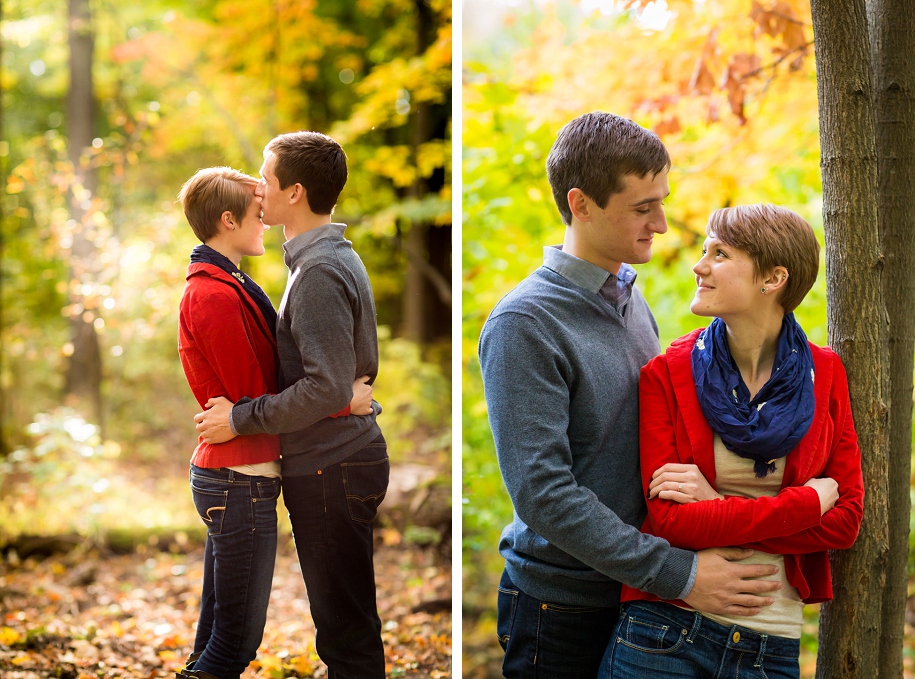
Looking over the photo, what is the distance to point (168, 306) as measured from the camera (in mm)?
4680

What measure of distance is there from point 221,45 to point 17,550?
3509 mm

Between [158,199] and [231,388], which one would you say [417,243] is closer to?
[158,199]

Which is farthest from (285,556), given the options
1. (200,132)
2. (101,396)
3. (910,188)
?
(910,188)

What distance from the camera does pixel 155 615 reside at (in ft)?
12.7

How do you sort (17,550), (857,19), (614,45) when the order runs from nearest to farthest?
(857,19) → (614,45) → (17,550)

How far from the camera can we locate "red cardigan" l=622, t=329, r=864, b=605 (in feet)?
4.71

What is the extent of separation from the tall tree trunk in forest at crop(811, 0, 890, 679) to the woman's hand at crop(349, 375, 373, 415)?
3.69 feet

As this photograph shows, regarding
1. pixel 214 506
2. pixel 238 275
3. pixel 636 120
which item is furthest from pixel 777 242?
pixel 636 120

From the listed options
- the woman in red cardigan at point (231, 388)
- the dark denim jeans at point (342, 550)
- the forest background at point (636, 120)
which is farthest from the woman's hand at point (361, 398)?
the forest background at point (636, 120)

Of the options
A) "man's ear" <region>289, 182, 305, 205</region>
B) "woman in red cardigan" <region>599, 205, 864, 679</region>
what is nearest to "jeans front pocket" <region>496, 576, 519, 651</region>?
"woman in red cardigan" <region>599, 205, 864, 679</region>

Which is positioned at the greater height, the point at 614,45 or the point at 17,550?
the point at 614,45

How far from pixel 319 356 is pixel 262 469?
1.11 ft

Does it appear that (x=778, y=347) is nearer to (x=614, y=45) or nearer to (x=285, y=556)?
(x=614, y=45)

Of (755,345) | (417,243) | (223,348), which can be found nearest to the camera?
(755,345)
